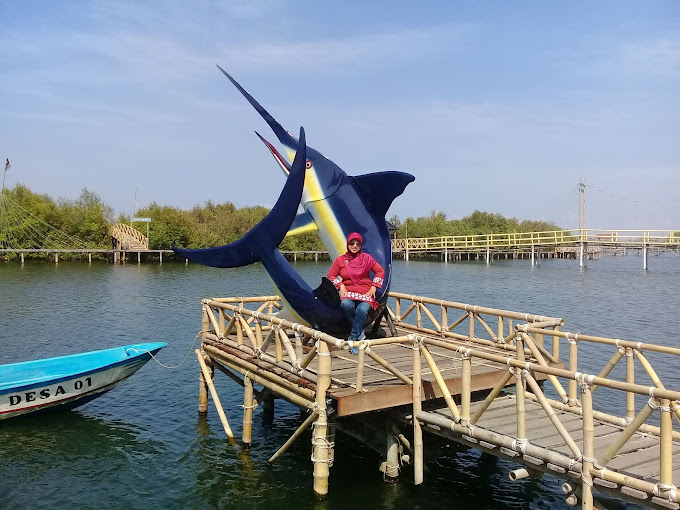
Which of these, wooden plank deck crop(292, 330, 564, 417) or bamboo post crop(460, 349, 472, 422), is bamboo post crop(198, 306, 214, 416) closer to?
wooden plank deck crop(292, 330, 564, 417)

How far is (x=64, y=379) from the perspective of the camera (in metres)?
11.1

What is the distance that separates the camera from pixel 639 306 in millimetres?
29547

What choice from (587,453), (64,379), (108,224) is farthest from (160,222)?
(587,453)

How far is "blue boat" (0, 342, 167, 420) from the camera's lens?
10906 mm

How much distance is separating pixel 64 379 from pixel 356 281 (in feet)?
19.8

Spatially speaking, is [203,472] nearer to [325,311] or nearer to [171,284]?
[325,311]

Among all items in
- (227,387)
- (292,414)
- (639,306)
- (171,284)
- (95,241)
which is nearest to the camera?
(292,414)

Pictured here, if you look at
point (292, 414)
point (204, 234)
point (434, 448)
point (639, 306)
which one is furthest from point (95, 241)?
point (434, 448)

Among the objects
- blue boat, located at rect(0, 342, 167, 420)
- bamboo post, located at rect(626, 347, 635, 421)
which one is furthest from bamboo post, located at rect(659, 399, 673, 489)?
blue boat, located at rect(0, 342, 167, 420)

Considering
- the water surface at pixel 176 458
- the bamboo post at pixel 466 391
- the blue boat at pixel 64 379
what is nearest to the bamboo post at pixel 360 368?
the bamboo post at pixel 466 391

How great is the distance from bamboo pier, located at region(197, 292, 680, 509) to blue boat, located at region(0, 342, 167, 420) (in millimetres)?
2340

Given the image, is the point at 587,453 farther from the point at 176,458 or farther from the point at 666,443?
the point at 176,458

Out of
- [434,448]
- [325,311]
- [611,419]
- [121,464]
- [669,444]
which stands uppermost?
[325,311]

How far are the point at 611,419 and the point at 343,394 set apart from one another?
3.33 m
